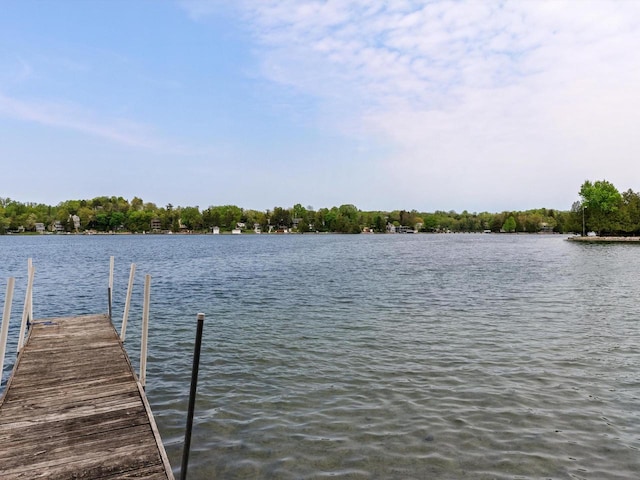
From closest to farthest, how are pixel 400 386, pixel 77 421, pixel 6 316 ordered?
pixel 77 421 → pixel 6 316 → pixel 400 386

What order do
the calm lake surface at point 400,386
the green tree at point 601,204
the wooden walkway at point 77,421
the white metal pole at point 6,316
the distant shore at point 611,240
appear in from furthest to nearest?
the green tree at point 601,204
the distant shore at point 611,240
the white metal pole at point 6,316
the calm lake surface at point 400,386
the wooden walkway at point 77,421

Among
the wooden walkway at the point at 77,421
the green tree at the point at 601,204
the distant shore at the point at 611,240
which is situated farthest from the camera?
the green tree at the point at 601,204

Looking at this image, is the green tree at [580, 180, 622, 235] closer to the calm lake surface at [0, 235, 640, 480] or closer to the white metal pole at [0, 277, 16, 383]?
the calm lake surface at [0, 235, 640, 480]

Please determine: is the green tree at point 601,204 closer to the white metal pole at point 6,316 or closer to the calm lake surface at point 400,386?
the calm lake surface at point 400,386

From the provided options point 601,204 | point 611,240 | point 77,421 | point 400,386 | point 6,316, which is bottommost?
point 400,386

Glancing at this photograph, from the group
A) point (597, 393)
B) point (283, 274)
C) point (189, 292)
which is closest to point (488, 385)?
point (597, 393)

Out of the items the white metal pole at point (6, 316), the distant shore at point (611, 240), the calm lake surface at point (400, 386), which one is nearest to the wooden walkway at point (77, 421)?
the white metal pole at point (6, 316)

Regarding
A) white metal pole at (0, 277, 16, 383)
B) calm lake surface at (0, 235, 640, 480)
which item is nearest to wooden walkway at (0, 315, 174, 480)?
white metal pole at (0, 277, 16, 383)

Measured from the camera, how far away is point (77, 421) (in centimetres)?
716

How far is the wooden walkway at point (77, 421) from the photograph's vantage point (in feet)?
18.9

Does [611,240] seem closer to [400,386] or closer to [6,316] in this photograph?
[400,386]

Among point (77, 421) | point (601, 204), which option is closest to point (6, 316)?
point (77, 421)

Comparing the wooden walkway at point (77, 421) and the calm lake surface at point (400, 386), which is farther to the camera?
the calm lake surface at point (400, 386)

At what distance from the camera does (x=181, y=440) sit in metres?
8.55
